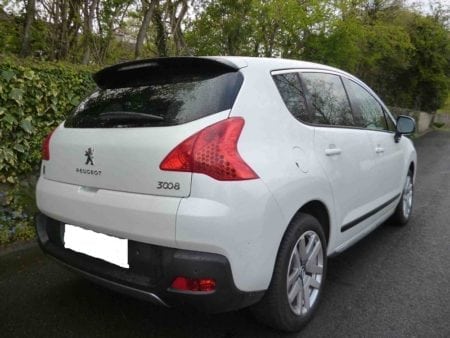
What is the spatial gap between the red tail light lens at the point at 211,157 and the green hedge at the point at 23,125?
2563mm

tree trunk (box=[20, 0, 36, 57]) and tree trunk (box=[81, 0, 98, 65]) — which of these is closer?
tree trunk (box=[20, 0, 36, 57])

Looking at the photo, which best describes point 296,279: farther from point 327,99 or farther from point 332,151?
point 327,99

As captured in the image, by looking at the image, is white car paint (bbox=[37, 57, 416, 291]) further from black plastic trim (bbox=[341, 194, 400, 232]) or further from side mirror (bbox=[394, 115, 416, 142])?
side mirror (bbox=[394, 115, 416, 142])

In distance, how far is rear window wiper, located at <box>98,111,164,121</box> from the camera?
2.22m

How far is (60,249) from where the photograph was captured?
2512mm

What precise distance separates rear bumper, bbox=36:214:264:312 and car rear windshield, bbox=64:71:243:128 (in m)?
0.65

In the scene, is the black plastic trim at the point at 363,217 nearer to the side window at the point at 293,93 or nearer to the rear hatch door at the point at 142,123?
the side window at the point at 293,93

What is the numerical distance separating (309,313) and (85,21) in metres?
5.31

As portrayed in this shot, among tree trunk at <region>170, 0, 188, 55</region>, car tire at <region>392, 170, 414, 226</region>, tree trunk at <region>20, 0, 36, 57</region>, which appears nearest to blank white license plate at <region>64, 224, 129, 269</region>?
car tire at <region>392, 170, 414, 226</region>

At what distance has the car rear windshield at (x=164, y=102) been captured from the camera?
7.10 feet

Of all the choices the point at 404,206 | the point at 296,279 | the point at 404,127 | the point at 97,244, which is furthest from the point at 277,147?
the point at 404,206

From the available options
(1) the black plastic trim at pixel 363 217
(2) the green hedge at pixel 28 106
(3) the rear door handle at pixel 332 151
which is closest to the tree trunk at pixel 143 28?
(2) the green hedge at pixel 28 106

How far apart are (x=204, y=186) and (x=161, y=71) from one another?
2.86 feet

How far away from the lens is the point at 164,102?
2.29 m
